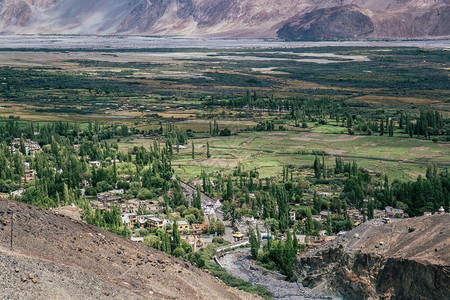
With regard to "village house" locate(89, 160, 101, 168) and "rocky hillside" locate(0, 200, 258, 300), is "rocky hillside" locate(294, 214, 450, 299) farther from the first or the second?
"village house" locate(89, 160, 101, 168)

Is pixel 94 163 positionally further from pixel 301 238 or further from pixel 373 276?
pixel 373 276

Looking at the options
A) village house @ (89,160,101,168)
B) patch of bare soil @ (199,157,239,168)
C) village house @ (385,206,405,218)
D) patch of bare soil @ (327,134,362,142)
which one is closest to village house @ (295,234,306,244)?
village house @ (385,206,405,218)

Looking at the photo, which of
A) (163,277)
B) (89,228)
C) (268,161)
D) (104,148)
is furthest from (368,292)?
(104,148)

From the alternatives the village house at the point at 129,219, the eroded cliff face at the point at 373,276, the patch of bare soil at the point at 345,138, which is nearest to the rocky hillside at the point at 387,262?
the eroded cliff face at the point at 373,276

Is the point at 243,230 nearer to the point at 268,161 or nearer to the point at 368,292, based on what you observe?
the point at 368,292

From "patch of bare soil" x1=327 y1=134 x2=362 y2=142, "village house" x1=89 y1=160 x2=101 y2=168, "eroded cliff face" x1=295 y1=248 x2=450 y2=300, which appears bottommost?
"patch of bare soil" x1=327 y1=134 x2=362 y2=142

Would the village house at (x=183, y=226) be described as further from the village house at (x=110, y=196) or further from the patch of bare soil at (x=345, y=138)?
the patch of bare soil at (x=345, y=138)
